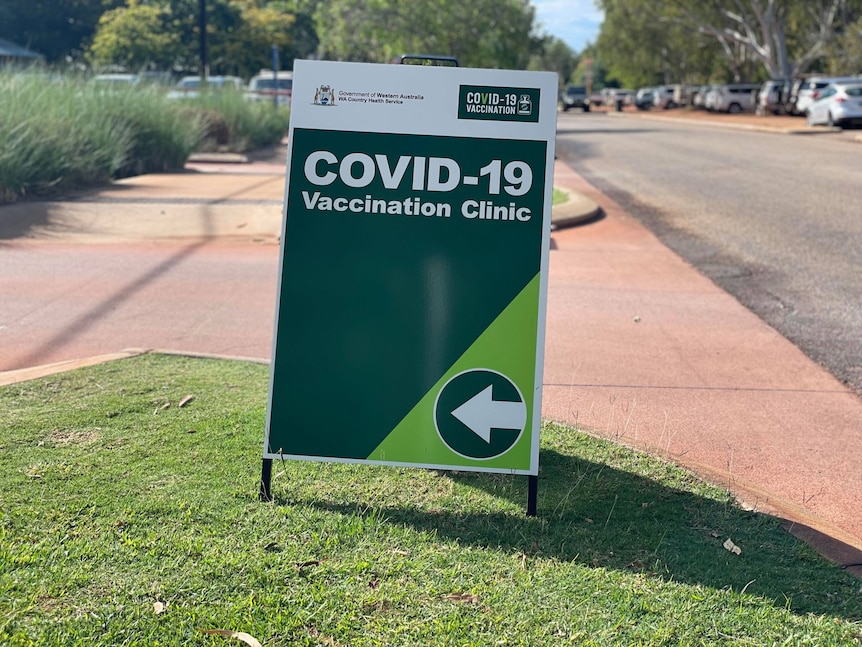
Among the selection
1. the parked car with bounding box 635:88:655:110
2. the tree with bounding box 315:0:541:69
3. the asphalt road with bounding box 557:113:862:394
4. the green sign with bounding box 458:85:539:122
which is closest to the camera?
the green sign with bounding box 458:85:539:122

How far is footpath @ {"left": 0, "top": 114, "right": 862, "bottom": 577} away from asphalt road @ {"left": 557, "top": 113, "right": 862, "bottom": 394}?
336 millimetres

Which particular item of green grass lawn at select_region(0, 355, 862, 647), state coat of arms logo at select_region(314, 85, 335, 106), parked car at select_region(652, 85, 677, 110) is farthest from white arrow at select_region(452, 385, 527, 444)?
parked car at select_region(652, 85, 677, 110)

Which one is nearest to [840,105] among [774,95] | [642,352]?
[774,95]

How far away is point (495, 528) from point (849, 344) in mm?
4154

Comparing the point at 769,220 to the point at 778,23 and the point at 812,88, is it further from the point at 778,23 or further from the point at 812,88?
the point at 778,23

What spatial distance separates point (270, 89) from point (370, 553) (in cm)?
3195

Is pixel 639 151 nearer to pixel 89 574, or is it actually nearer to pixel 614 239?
pixel 614 239

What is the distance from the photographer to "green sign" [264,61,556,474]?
362 cm

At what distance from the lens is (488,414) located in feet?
11.9

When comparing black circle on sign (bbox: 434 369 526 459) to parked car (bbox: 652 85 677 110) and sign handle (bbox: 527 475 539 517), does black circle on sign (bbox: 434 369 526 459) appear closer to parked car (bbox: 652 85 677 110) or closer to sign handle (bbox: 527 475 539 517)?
sign handle (bbox: 527 475 539 517)

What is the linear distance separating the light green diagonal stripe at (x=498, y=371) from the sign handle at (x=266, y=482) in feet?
1.22

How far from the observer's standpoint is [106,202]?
1279 centimetres

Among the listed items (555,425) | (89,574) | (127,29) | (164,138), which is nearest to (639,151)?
(164,138)

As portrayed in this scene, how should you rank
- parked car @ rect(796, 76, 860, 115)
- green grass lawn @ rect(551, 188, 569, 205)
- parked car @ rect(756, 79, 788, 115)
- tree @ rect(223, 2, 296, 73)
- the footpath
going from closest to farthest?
the footpath
green grass lawn @ rect(551, 188, 569, 205)
parked car @ rect(796, 76, 860, 115)
parked car @ rect(756, 79, 788, 115)
tree @ rect(223, 2, 296, 73)
